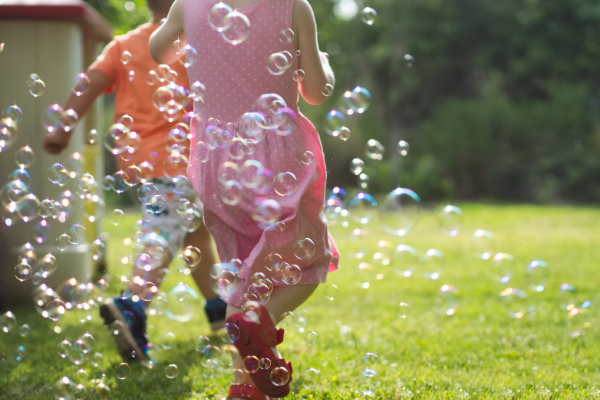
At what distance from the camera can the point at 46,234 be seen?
3.27 m

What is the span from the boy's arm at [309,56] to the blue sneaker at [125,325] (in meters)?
1.13

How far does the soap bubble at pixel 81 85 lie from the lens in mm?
2507

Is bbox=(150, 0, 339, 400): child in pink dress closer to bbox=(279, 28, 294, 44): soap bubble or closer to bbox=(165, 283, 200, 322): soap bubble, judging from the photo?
bbox=(279, 28, 294, 44): soap bubble

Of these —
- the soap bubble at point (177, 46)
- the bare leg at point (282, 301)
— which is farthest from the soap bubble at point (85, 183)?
the bare leg at point (282, 301)

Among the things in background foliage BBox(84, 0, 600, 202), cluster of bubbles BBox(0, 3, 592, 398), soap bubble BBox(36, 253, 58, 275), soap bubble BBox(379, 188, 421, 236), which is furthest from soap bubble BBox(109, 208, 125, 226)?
background foliage BBox(84, 0, 600, 202)

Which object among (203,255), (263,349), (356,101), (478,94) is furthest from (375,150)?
(478,94)

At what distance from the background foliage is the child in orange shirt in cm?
1032

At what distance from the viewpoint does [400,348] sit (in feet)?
9.05

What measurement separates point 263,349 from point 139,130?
1.05 meters

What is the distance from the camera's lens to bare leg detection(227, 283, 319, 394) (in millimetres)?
1941

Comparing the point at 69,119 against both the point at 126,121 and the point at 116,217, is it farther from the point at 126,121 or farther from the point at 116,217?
the point at 116,217

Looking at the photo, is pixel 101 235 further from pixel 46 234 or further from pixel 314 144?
pixel 314 144

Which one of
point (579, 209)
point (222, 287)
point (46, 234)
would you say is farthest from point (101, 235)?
point (579, 209)

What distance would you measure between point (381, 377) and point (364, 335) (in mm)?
723
